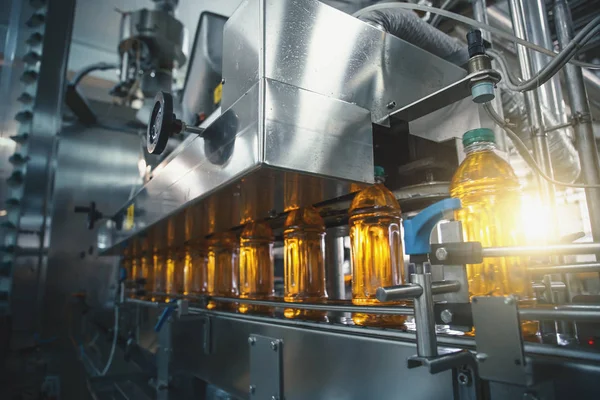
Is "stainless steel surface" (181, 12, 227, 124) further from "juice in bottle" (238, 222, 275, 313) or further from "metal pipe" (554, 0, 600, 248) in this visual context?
"metal pipe" (554, 0, 600, 248)

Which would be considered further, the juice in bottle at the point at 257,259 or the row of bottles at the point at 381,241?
the juice in bottle at the point at 257,259

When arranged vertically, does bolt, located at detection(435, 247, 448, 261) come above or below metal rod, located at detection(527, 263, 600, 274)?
above

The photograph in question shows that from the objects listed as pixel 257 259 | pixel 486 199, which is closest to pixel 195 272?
pixel 257 259

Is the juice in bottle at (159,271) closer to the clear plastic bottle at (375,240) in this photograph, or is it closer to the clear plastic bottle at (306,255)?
the clear plastic bottle at (306,255)

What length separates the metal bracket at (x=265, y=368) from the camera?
30.4 inches

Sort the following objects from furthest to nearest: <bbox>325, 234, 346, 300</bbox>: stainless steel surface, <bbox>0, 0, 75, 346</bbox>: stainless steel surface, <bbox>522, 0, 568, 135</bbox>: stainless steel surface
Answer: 1. <bbox>0, 0, 75, 346</bbox>: stainless steel surface
2. <bbox>325, 234, 346, 300</bbox>: stainless steel surface
3. <bbox>522, 0, 568, 135</bbox>: stainless steel surface

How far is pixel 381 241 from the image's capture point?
867 millimetres

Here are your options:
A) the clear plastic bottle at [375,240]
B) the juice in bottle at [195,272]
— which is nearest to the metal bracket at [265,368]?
the clear plastic bottle at [375,240]

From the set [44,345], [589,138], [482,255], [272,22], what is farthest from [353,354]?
[44,345]

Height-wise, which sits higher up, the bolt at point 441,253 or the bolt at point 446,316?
the bolt at point 441,253

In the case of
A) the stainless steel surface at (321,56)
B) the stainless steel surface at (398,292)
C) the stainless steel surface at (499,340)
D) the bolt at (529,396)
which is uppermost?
the stainless steel surface at (321,56)

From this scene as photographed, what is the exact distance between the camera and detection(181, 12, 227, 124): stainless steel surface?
1481 millimetres

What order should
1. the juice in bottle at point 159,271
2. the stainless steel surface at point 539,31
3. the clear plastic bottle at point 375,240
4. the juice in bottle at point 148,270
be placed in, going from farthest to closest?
the juice in bottle at point 148,270 → the juice in bottle at point 159,271 → the stainless steel surface at point 539,31 → the clear plastic bottle at point 375,240

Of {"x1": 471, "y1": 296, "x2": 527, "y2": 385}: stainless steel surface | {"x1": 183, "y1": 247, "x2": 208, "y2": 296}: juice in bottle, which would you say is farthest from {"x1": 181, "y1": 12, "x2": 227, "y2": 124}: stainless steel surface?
{"x1": 471, "y1": 296, "x2": 527, "y2": 385}: stainless steel surface
